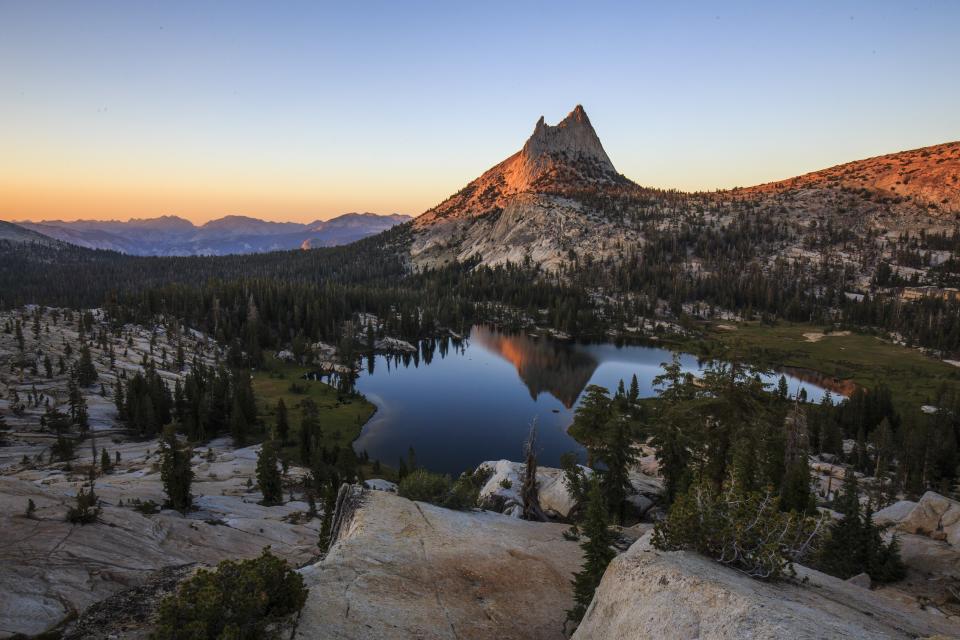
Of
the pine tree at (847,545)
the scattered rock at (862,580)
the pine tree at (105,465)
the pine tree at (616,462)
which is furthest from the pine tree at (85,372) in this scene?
the scattered rock at (862,580)

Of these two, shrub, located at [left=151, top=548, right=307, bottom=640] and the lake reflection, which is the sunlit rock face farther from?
shrub, located at [left=151, top=548, right=307, bottom=640]

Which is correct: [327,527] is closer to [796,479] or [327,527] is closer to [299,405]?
[796,479]

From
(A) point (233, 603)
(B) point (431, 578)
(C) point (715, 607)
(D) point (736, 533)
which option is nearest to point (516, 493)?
(B) point (431, 578)

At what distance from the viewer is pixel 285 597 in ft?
52.5

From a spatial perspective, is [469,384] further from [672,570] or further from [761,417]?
[672,570]

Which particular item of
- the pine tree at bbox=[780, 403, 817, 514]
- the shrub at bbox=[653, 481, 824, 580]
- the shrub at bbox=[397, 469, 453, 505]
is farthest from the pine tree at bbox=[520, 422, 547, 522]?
the shrub at bbox=[653, 481, 824, 580]

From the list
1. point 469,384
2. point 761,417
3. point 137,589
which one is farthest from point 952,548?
point 469,384

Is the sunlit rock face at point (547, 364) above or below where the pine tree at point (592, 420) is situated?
below

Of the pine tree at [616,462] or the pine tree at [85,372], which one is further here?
the pine tree at [85,372]

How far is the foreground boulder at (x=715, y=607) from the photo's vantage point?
1174 cm

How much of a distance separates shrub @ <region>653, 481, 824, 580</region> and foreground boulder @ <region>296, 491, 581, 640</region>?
26.6 feet

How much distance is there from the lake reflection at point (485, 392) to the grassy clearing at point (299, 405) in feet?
11.7

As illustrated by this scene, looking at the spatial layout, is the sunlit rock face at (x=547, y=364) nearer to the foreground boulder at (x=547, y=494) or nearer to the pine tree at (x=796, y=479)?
the foreground boulder at (x=547, y=494)

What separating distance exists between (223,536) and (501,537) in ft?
69.7
